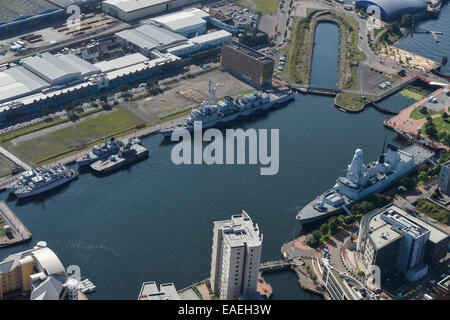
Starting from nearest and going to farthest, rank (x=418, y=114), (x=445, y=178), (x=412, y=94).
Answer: (x=445, y=178), (x=418, y=114), (x=412, y=94)

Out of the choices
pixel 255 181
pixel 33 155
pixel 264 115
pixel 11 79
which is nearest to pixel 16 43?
pixel 11 79

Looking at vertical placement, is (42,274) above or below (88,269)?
above

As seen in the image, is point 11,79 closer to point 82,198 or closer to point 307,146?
point 82,198

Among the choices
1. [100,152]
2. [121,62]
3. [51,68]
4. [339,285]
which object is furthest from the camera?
[121,62]

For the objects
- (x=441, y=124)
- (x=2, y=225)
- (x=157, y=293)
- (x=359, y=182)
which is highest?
(x=157, y=293)

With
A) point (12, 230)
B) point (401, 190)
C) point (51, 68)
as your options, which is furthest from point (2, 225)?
point (401, 190)

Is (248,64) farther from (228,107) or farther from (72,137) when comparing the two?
(72,137)
